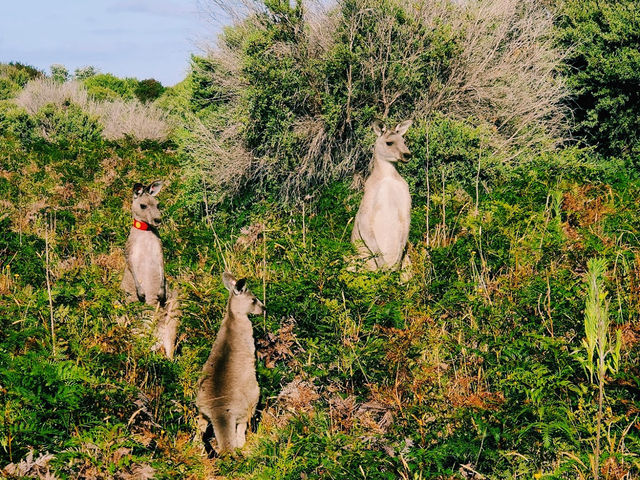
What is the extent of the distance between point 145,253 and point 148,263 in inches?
4.1

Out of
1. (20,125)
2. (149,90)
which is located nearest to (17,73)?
(149,90)

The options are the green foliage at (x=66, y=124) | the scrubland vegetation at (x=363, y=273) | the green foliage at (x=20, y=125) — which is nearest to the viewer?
the scrubland vegetation at (x=363, y=273)

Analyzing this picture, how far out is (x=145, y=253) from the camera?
616 centimetres

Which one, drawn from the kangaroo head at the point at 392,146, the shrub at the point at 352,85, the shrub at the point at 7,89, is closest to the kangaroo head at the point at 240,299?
the kangaroo head at the point at 392,146

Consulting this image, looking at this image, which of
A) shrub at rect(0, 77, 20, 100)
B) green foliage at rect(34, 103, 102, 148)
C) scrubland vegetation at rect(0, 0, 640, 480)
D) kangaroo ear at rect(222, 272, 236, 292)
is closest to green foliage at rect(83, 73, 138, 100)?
shrub at rect(0, 77, 20, 100)

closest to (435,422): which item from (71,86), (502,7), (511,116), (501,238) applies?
(501,238)

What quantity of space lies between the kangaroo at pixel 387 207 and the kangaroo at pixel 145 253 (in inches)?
88.7

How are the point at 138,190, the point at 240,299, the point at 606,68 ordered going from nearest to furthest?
1. the point at 240,299
2. the point at 138,190
3. the point at 606,68

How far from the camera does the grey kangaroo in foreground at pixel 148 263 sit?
5.99 m

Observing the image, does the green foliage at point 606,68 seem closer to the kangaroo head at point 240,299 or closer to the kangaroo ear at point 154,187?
the kangaroo ear at point 154,187

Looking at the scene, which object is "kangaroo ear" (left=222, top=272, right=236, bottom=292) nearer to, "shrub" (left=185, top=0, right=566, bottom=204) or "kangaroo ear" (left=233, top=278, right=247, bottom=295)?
"kangaroo ear" (left=233, top=278, right=247, bottom=295)

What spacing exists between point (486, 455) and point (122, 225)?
307 inches

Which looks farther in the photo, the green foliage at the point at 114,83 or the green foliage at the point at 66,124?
the green foliage at the point at 114,83

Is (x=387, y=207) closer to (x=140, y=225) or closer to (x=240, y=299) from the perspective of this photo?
(x=140, y=225)
